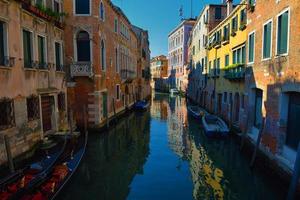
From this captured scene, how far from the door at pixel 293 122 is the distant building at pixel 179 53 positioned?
104ft

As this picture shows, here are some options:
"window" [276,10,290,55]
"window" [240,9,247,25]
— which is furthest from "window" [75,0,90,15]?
"window" [276,10,290,55]

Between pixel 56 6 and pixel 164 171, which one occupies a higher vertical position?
pixel 56 6

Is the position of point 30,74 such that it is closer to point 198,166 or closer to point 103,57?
point 103,57

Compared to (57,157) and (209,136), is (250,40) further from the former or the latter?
(57,157)

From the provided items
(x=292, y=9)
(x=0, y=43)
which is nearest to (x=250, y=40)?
(x=292, y=9)

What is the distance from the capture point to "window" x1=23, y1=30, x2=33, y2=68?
851 centimetres

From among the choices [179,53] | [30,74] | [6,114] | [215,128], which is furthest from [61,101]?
[179,53]

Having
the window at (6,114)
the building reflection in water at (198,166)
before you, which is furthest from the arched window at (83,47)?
the building reflection in water at (198,166)

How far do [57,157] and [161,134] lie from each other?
24.9ft

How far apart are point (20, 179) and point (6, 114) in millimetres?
2407

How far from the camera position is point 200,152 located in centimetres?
1055

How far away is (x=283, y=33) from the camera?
7.36 m

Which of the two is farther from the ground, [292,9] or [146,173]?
[292,9]

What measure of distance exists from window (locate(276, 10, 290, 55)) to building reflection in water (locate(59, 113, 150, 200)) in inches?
237
